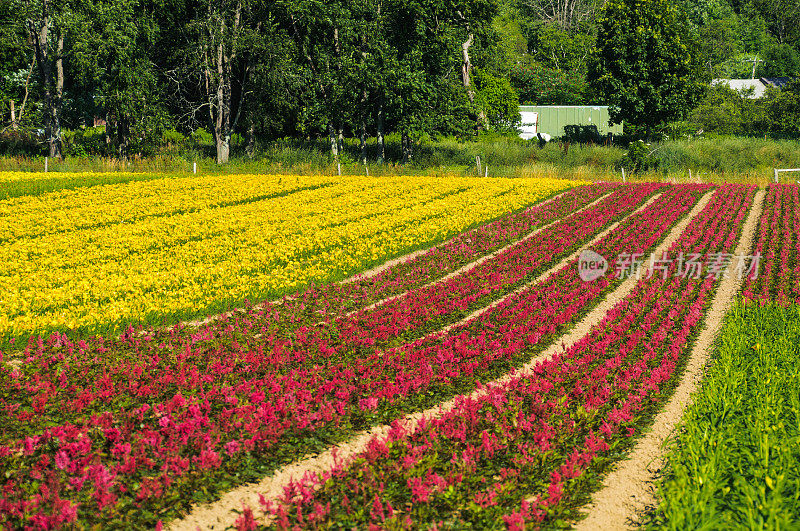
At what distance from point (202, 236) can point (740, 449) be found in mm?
17353

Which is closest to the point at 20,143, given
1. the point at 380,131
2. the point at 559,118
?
the point at 380,131

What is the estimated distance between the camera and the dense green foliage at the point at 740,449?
5.97 m

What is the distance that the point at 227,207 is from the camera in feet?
90.5

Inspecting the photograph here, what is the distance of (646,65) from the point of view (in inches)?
2051

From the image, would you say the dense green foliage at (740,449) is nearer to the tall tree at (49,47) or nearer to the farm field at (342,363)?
the farm field at (342,363)

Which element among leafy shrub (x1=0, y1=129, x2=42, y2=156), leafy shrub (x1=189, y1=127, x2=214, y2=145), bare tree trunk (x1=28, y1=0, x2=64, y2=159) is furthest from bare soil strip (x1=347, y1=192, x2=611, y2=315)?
leafy shrub (x1=0, y1=129, x2=42, y2=156)

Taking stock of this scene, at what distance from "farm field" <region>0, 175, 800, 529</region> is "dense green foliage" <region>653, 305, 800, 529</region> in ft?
0.51

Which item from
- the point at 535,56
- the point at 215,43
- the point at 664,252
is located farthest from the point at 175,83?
the point at 535,56

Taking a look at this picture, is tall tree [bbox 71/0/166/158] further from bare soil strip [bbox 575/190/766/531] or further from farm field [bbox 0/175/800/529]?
bare soil strip [bbox 575/190/766/531]

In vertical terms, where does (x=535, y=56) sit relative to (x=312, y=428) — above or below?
above


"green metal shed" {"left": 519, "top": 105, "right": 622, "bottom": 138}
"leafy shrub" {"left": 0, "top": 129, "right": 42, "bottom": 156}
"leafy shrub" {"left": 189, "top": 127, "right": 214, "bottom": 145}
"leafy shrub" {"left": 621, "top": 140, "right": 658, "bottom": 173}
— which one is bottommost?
"leafy shrub" {"left": 621, "top": 140, "right": 658, "bottom": 173}

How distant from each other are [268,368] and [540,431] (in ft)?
13.2

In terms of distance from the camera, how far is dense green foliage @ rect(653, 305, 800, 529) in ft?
19.6

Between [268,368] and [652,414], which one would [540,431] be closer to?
[652,414]
